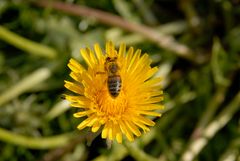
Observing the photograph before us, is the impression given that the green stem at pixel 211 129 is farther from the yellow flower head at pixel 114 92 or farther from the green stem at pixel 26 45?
the green stem at pixel 26 45

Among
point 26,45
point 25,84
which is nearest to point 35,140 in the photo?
point 25,84

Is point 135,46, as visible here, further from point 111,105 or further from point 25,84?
point 111,105

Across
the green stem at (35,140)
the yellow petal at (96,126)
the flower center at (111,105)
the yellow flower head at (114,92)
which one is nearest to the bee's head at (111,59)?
the yellow flower head at (114,92)

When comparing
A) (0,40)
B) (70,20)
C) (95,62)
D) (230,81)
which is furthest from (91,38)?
(95,62)

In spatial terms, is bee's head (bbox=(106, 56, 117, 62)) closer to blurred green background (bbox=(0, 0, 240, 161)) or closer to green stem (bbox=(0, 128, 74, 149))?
blurred green background (bbox=(0, 0, 240, 161))

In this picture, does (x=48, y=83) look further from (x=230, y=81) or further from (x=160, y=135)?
(x=230, y=81)

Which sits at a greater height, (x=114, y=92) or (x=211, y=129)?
(x=114, y=92)

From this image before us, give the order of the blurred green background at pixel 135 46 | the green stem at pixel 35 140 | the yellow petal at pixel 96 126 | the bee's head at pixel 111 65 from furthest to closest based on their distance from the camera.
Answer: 1. the blurred green background at pixel 135 46
2. the green stem at pixel 35 140
3. the bee's head at pixel 111 65
4. the yellow petal at pixel 96 126
